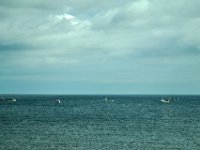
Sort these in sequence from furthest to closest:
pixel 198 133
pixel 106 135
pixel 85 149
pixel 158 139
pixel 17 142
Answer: pixel 198 133, pixel 106 135, pixel 158 139, pixel 17 142, pixel 85 149

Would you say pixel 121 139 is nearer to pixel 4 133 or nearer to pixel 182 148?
pixel 182 148

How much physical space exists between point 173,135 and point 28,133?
24.3 meters

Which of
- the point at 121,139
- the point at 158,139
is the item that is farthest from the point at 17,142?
the point at 158,139

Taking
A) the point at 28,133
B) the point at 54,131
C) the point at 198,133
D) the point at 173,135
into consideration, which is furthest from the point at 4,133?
the point at 198,133

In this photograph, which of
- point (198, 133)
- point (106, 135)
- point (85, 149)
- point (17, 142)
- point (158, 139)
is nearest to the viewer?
point (85, 149)

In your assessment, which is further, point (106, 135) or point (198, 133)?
point (198, 133)

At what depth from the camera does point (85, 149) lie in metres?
50.5

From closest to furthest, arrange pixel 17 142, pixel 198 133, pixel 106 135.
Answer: pixel 17 142 < pixel 106 135 < pixel 198 133

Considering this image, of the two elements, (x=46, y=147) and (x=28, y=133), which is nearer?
(x=46, y=147)

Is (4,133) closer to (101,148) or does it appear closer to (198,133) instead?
(101,148)

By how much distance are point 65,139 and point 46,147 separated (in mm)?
7275

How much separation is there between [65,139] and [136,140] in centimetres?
1055

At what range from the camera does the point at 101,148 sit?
51.2 m

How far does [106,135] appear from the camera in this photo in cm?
6419
